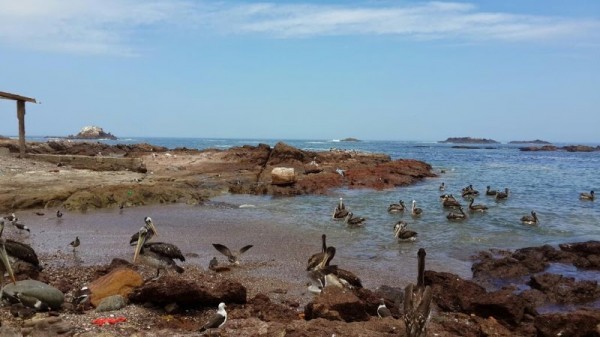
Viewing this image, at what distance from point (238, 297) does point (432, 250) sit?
7695 millimetres

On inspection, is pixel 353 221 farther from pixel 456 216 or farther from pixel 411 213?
pixel 456 216

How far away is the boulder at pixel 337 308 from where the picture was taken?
25.0 ft

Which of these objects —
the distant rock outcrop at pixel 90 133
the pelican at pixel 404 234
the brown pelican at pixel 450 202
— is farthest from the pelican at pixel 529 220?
the distant rock outcrop at pixel 90 133

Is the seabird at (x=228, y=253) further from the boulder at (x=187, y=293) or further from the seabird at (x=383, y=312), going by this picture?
the seabird at (x=383, y=312)

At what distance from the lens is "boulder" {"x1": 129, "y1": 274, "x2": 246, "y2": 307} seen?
7988 millimetres

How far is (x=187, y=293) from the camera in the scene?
812cm

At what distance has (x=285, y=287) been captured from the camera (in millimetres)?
10109

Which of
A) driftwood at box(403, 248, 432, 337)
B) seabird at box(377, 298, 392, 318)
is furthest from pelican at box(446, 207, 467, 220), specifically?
driftwood at box(403, 248, 432, 337)

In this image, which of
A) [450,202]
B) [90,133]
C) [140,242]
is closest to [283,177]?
[450,202]

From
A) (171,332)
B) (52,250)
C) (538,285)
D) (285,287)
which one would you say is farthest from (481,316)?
(52,250)

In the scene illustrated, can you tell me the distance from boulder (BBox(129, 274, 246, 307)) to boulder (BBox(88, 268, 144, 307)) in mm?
464

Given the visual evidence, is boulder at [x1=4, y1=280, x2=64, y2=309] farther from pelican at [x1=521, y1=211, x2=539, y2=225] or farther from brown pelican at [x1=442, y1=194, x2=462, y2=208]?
brown pelican at [x1=442, y1=194, x2=462, y2=208]

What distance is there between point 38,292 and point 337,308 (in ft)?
14.9

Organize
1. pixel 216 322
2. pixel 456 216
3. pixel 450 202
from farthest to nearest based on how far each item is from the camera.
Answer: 1. pixel 450 202
2. pixel 456 216
3. pixel 216 322
